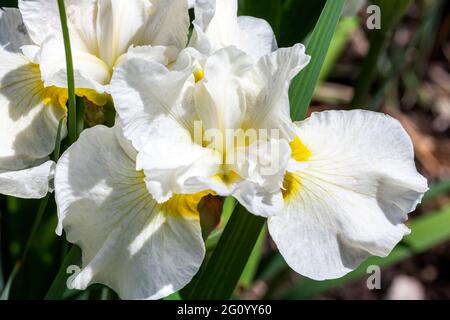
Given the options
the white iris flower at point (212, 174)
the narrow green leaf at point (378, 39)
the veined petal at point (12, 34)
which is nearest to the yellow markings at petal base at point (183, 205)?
the white iris flower at point (212, 174)

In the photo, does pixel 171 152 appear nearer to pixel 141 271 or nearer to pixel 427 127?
pixel 141 271

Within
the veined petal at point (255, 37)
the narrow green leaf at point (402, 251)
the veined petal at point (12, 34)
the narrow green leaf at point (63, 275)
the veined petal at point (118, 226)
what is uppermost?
the veined petal at point (255, 37)

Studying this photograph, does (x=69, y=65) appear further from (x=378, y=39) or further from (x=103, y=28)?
(x=378, y=39)

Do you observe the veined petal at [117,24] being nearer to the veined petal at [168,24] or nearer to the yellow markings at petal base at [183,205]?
the veined petal at [168,24]

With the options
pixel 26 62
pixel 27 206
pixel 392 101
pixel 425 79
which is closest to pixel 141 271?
pixel 26 62

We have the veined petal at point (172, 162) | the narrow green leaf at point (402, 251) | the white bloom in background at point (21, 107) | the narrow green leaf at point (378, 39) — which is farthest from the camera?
the narrow green leaf at point (402, 251)

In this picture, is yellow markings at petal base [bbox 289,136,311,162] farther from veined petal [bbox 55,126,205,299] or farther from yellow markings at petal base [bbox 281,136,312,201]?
veined petal [bbox 55,126,205,299]

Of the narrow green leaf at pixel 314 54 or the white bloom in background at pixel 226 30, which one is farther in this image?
the narrow green leaf at pixel 314 54
